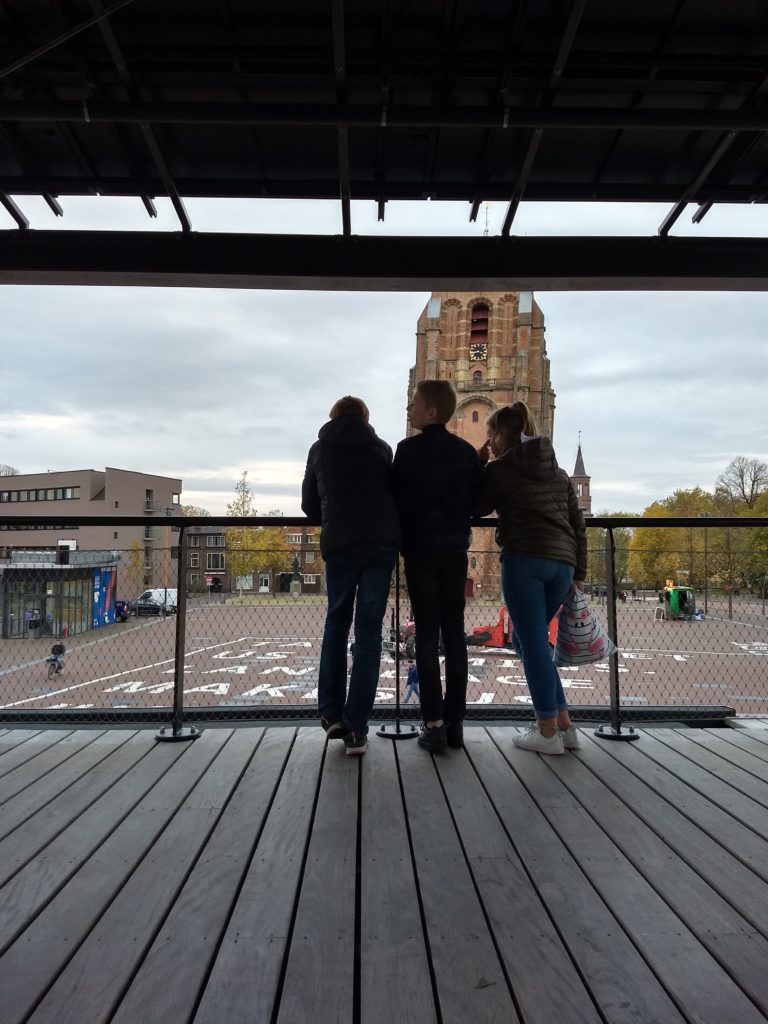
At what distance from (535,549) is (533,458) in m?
0.38

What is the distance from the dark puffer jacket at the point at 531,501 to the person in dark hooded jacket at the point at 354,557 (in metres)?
0.45

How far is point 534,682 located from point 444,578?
571 mm

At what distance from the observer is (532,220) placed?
2.77 meters

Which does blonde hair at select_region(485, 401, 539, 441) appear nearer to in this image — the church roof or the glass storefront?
the glass storefront

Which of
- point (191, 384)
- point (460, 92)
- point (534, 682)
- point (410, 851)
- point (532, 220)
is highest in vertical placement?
point (191, 384)

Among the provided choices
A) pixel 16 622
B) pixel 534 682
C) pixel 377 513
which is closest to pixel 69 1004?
pixel 377 513

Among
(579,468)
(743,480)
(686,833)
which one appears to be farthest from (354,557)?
(579,468)

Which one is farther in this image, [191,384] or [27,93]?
[191,384]

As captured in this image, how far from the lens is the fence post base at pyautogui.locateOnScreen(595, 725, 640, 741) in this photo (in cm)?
290

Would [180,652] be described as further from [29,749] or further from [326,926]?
[326,926]

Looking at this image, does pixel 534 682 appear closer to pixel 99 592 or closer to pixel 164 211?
pixel 164 211

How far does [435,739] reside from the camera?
263 cm

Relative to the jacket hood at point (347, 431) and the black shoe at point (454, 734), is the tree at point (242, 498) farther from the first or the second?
the black shoe at point (454, 734)

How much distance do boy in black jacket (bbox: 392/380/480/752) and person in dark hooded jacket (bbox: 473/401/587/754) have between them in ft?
0.46
